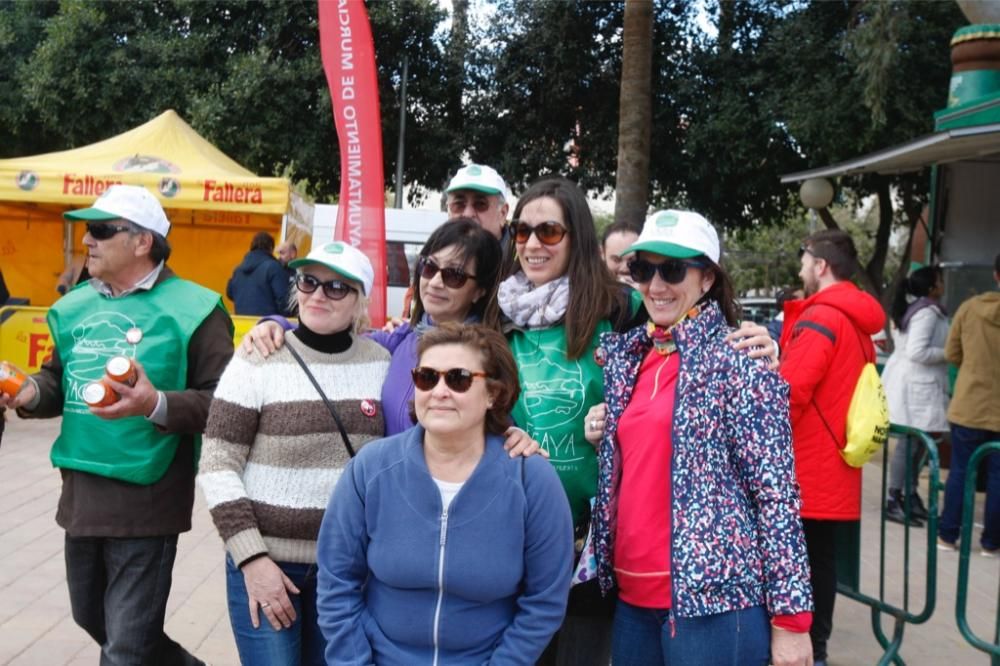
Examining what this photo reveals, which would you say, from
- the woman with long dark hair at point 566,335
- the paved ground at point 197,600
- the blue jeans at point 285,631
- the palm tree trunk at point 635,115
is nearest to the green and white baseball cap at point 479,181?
the woman with long dark hair at point 566,335

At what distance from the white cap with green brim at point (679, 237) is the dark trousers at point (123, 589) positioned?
6.50ft

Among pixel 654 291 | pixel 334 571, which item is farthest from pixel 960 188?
pixel 334 571

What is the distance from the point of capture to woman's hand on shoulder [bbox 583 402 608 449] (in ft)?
8.77

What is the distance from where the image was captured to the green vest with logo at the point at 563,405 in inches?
110

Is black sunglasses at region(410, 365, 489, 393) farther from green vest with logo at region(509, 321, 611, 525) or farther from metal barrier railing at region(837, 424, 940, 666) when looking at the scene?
metal barrier railing at region(837, 424, 940, 666)

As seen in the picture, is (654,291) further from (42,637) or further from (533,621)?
(42,637)

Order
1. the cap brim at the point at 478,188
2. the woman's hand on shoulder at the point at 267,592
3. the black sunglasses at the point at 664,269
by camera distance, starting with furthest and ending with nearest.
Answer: the cap brim at the point at 478,188
the woman's hand on shoulder at the point at 267,592
the black sunglasses at the point at 664,269

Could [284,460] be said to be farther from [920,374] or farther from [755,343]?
[920,374]

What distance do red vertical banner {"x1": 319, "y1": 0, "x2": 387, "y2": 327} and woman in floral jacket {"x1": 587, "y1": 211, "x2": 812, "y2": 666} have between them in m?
5.62

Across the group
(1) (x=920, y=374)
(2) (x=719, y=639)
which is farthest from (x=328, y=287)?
(1) (x=920, y=374)

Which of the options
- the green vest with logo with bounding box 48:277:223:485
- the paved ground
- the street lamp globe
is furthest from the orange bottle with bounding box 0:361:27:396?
the street lamp globe

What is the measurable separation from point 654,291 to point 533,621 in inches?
36.4

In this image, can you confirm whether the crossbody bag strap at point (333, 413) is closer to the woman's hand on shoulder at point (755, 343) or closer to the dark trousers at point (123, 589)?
the dark trousers at point (123, 589)

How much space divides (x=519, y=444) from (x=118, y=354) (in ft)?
5.11
